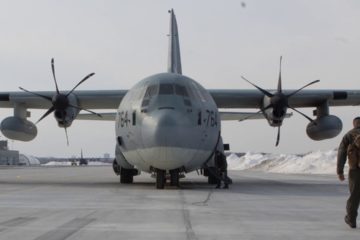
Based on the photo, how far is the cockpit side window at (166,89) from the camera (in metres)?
17.3

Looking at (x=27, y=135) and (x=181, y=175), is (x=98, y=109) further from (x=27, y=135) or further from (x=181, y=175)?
(x=181, y=175)

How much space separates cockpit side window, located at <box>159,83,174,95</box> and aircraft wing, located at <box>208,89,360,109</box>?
767 cm

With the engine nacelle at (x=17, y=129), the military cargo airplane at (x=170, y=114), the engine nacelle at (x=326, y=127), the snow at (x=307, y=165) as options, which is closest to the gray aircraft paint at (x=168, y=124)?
the military cargo airplane at (x=170, y=114)

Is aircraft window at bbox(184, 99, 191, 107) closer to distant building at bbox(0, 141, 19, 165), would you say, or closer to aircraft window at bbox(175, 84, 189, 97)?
aircraft window at bbox(175, 84, 189, 97)

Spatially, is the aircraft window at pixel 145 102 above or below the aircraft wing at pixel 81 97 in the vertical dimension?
Answer: below

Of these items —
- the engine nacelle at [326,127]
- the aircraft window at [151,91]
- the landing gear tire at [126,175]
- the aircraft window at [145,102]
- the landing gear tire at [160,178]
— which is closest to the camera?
the aircraft window at [145,102]

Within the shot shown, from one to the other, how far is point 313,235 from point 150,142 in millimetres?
9464

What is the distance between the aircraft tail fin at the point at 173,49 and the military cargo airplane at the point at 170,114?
0.16 ft

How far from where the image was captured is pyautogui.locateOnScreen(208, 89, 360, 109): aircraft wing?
962 inches

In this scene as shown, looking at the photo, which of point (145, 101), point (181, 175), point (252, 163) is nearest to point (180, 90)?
point (145, 101)

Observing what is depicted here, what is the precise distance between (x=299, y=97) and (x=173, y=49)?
6.33m

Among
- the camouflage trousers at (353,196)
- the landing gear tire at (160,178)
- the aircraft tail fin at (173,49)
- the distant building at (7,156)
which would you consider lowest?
the distant building at (7,156)

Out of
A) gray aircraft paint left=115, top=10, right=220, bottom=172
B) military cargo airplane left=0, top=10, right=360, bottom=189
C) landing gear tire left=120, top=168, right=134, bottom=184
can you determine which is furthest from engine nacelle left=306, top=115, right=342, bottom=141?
landing gear tire left=120, top=168, right=134, bottom=184

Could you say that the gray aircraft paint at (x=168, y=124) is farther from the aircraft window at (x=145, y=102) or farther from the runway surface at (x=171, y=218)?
the runway surface at (x=171, y=218)
